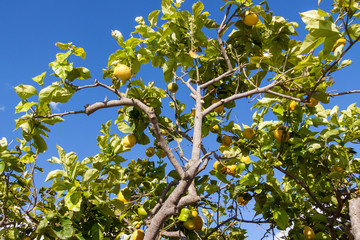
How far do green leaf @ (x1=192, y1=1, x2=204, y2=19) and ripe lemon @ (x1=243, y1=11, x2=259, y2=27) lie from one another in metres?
0.42

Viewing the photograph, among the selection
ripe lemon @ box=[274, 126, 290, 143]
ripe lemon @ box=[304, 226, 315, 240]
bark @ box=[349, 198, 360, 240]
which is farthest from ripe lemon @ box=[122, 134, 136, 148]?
bark @ box=[349, 198, 360, 240]

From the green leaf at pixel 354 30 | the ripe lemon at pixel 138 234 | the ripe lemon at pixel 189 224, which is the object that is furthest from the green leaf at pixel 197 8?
the ripe lemon at pixel 138 234

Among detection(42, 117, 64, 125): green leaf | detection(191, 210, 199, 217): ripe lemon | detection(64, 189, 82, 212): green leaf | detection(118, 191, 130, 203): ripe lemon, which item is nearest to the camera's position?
detection(64, 189, 82, 212): green leaf

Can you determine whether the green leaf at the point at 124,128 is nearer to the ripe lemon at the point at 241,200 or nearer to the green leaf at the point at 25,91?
the green leaf at the point at 25,91

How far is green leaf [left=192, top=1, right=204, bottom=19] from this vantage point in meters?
2.51

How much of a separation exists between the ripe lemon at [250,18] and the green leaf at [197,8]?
1.38 feet

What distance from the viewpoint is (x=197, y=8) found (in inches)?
99.5

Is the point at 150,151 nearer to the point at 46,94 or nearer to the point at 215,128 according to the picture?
the point at 215,128

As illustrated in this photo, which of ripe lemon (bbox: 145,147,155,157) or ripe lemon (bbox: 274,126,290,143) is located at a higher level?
ripe lemon (bbox: 274,126,290,143)

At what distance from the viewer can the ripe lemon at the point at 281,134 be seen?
2.95 metres

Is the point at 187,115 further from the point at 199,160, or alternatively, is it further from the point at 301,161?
the point at 301,161

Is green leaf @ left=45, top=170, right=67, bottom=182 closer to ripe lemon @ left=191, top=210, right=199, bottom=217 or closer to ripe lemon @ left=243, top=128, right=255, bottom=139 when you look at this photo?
ripe lemon @ left=191, top=210, right=199, bottom=217

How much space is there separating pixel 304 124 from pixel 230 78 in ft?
3.05

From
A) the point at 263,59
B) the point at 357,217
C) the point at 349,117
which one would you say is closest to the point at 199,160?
the point at 263,59
